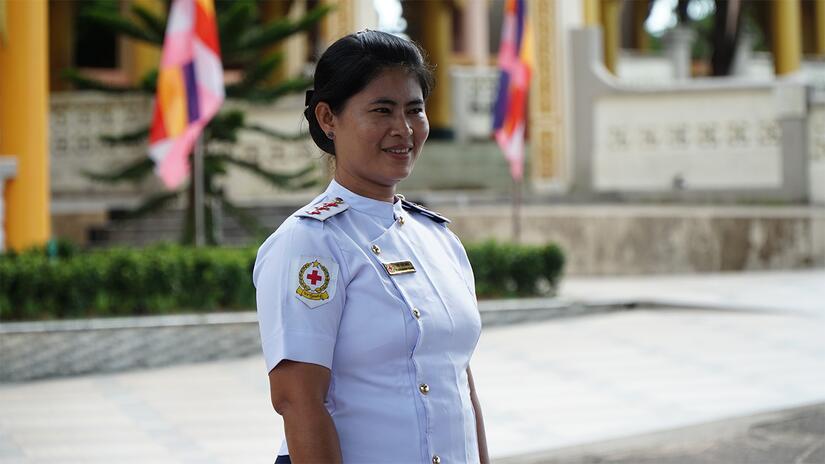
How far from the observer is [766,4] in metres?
23.2

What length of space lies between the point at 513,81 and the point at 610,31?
1330cm

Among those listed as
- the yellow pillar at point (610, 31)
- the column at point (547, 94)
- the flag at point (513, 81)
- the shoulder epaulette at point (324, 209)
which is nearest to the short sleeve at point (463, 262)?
the shoulder epaulette at point (324, 209)

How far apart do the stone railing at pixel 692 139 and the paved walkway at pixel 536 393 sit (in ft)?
18.2

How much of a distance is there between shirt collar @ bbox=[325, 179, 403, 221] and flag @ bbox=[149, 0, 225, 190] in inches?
299

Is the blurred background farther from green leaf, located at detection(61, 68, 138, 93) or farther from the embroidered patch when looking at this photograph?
the embroidered patch

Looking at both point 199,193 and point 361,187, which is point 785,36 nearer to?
point 199,193

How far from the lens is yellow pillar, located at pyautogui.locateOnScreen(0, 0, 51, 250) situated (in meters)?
10.0

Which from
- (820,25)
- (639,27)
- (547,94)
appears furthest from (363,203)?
(639,27)

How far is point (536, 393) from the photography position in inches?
265

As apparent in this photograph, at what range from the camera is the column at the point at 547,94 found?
658 inches

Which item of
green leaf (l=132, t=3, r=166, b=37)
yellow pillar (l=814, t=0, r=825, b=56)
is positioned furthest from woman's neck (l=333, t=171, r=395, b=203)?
yellow pillar (l=814, t=0, r=825, b=56)

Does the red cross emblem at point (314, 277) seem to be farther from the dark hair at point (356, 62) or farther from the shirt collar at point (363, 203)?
the dark hair at point (356, 62)

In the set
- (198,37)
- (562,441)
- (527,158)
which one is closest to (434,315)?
(562,441)

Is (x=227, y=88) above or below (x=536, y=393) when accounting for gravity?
above
